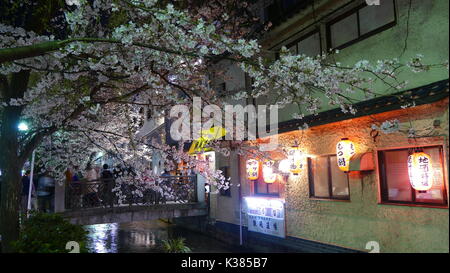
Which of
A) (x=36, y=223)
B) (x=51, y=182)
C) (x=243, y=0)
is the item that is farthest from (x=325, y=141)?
(x=51, y=182)

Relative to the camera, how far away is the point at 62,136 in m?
15.5

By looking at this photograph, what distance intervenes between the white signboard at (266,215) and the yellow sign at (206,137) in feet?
11.8

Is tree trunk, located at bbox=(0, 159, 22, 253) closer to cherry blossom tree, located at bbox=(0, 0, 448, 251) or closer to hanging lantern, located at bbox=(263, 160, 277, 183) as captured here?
cherry blossom tree, located at bbox=(0, 0, 448, 251)

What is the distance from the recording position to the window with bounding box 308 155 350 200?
11102 millimetres

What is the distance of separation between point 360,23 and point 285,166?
592 centimetres

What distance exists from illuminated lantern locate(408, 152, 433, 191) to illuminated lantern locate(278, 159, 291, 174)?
4.92 metres

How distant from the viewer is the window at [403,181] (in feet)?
27.0

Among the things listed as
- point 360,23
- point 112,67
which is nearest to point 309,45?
point 360,23

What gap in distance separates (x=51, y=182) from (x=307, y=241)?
1157cm

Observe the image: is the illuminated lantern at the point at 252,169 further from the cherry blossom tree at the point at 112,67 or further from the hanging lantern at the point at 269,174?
the cherry blossom tree at the point at 112,67

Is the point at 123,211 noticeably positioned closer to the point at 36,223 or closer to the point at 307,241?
the point at 36,223

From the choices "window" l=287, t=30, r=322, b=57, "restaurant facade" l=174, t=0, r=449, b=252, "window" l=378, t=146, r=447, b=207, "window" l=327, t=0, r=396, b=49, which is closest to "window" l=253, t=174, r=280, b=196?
"restaurant facade" l=174, t=0, r=449, b=252
